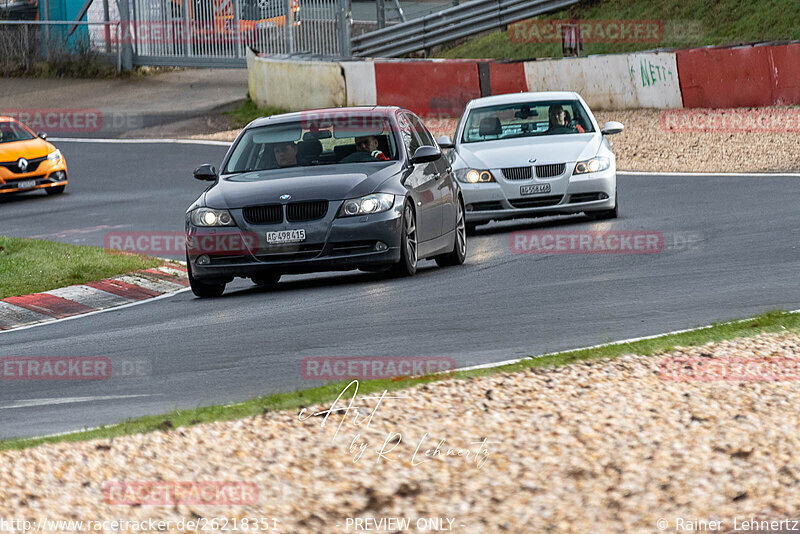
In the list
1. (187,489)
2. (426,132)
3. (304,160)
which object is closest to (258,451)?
(187,489)

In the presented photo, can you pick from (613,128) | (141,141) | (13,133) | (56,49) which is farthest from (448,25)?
(613,128)

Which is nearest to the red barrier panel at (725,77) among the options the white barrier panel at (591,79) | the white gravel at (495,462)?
the white barrier panel at (591,79)

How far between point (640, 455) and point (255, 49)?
34.6m

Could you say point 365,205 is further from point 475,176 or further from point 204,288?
point 475,176

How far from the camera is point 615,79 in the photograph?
30562 mm

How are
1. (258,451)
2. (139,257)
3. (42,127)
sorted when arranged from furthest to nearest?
(42,127)
(139,257)
(258,451)

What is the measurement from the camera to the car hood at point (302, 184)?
506 inches

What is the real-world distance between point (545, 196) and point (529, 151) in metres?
0.61

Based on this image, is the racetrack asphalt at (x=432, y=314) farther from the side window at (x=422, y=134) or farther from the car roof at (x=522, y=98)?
the car roof at (x=522, y=98)

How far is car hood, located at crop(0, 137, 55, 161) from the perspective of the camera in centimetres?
2650

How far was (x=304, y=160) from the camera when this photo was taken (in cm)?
1379

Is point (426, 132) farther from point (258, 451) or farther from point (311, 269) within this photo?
point (258, 451)

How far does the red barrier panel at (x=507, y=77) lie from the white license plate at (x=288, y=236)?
62.4 ft

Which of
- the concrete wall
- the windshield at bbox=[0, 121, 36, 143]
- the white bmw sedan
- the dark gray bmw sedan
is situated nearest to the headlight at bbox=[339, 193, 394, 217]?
the dark gray bmw sedan
